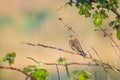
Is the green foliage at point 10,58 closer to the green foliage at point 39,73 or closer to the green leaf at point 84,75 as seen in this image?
the green foliage at point 39,73

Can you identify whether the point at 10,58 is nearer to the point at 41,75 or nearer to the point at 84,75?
the point at 41,75

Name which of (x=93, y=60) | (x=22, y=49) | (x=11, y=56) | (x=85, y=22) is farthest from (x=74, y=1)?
(x=85, y=22)

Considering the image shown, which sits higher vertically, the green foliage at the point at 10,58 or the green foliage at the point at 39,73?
the green foliage at the point at 10,58

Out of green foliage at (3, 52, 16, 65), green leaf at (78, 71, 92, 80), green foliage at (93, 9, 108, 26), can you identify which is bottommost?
green leaf at (78, 71, 92, 80)

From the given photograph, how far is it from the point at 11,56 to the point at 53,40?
21255 mm

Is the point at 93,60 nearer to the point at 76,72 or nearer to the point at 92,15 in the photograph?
the point at 76,72

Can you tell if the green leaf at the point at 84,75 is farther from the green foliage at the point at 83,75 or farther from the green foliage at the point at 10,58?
the green foliage at the point at 10,58

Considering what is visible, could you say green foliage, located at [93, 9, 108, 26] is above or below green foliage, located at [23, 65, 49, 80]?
above

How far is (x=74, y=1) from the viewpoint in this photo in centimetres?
216

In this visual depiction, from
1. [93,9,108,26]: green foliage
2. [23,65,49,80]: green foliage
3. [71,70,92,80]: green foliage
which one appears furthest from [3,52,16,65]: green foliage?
[93,9,108,26]: green foliage

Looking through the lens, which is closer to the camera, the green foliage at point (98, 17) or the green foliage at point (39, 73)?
the green foliage at point (39, 73)

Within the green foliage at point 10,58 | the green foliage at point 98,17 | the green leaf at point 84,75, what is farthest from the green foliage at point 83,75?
the green foliage at point 98,17

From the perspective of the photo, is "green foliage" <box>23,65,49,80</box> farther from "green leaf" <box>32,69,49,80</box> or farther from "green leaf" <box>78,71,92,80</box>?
"green leaf" <box>78,71,92,80</box>

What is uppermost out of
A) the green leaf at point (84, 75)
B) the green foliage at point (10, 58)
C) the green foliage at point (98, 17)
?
the green foliage at point (98, 17)
